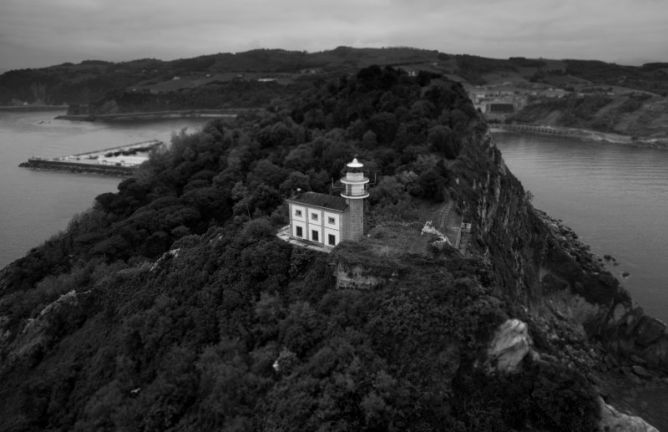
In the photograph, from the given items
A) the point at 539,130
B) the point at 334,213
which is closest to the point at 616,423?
the point at 334,213

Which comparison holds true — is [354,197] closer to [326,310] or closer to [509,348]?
[326,310]

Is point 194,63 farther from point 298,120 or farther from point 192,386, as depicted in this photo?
point 192,386

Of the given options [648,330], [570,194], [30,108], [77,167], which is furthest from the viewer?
[30,108]

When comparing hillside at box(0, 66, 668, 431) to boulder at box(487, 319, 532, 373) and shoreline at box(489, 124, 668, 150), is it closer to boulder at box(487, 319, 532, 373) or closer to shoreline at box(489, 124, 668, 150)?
boulder at box(487, 319, 532, 373)

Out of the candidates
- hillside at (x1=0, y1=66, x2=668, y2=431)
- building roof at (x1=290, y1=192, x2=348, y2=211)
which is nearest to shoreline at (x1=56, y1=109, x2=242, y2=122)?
hillside at (x1=0, y1=66, x2=668, y2=431)

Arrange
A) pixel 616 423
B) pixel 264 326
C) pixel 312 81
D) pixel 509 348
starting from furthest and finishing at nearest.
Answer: pixel 312 81, pixel 264 326, pixel 616 423, pixel 509 348

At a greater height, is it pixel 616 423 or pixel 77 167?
pixel 616 423
